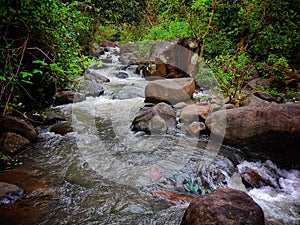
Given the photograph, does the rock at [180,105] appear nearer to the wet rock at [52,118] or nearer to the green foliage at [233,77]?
the green foliage at [233,77]

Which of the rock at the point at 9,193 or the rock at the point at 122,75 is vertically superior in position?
the rock at the point at 9,193

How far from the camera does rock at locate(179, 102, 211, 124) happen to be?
19.5 feet

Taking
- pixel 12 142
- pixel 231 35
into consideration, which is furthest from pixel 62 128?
pixel 231 35

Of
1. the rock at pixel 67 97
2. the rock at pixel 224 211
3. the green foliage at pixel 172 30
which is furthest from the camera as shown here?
the green foliage at pixel 172 30

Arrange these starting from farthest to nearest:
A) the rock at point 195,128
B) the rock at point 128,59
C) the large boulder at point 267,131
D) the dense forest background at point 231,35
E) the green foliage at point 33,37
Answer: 1. the rock at point 128,59
2. the dense forest background at point 231,35
3. the rock at point 195,128
4. the large boulder at point 267,131
5. the green foliage at point 33,37

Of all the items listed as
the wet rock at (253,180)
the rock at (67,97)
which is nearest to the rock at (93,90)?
the rock at (67,97)

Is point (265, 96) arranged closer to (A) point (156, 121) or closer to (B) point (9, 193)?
(A) point (156, 121)

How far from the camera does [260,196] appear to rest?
12.2 ft

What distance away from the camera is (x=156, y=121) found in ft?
18.8

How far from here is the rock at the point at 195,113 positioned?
5953mm

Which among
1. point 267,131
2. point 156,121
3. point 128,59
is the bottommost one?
point 128,59

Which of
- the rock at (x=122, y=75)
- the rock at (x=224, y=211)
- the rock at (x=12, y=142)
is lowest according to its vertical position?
the rock at (x=122, y=75)

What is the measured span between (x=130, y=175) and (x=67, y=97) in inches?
184

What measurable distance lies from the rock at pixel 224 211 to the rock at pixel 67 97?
241 inches
